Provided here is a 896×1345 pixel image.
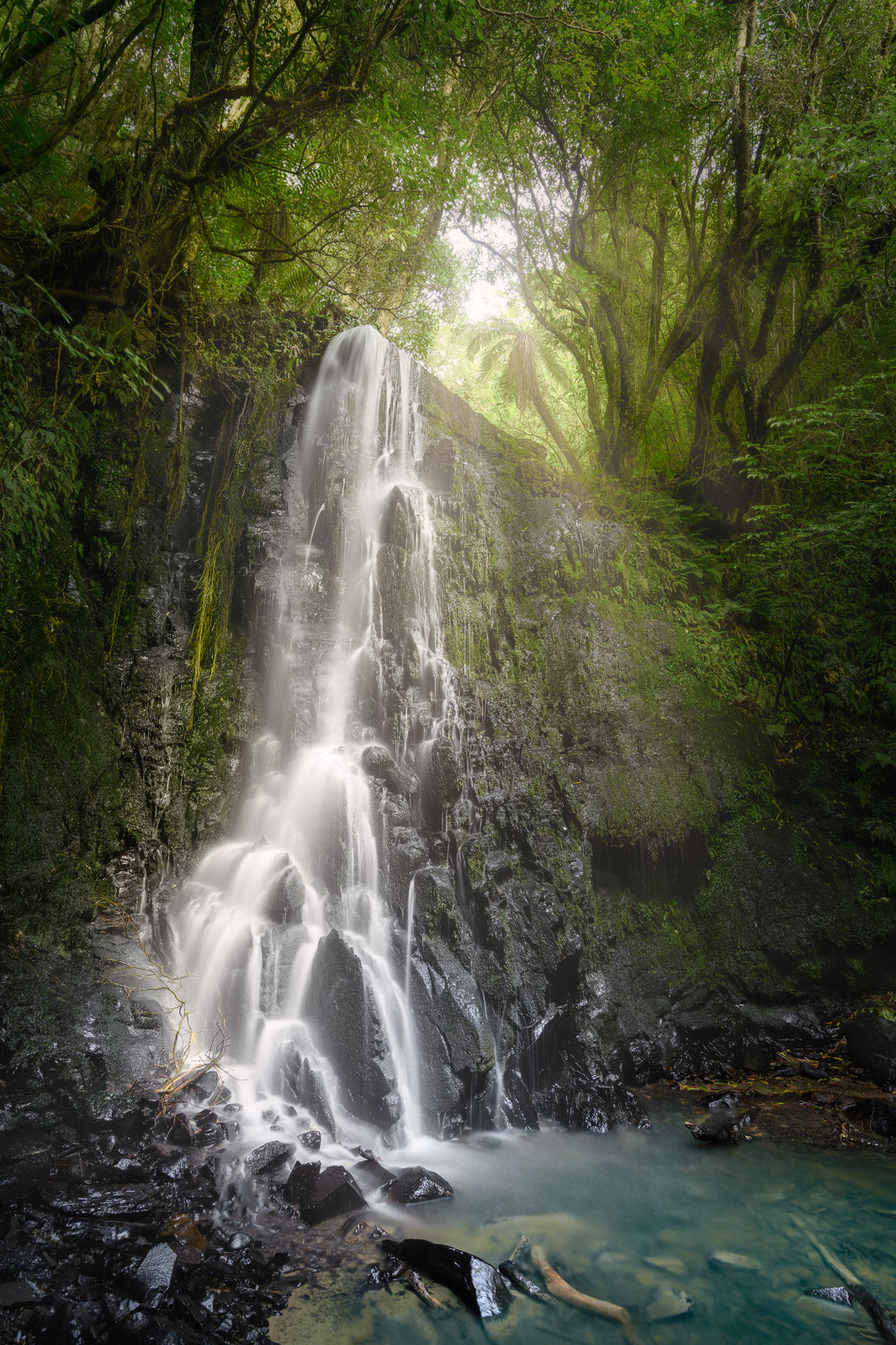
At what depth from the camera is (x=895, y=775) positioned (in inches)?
339

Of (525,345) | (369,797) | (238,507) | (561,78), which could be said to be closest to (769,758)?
(369,797)

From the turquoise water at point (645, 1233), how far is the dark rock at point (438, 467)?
26.9 feet

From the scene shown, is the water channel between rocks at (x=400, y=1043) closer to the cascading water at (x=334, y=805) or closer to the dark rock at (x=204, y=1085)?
the cascading water at (x=334, y=805)

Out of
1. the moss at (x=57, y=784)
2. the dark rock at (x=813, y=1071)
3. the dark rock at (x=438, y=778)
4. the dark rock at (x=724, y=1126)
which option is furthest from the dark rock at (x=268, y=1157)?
the dark rock at (x=813, y=1071)

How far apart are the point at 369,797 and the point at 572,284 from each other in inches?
376

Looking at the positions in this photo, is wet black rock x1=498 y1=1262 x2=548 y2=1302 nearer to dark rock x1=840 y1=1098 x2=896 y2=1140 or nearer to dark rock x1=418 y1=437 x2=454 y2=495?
dark rock x1=840 y1=1098 x2=896 y2=1140

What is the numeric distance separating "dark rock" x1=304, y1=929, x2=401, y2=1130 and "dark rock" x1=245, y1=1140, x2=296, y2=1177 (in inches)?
34.6

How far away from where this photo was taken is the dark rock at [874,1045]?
22.0ft

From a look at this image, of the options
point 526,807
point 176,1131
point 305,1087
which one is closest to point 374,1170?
point 305,1087

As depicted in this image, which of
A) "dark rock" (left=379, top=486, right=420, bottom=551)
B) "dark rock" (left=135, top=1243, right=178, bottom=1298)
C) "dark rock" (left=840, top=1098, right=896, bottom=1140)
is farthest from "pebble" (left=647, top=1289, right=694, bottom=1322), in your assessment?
"dark rock" (left=379, top=486, right=420, bottom=551)

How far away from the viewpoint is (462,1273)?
376 cm

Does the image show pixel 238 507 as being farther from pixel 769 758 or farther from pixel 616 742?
pixel 769 758

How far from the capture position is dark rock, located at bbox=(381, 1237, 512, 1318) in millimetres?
3707

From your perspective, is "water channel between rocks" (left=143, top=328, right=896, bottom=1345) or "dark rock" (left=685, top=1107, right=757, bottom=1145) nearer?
"water channel between rocks" (left=143, top=328, right=896, bottom=1345)
